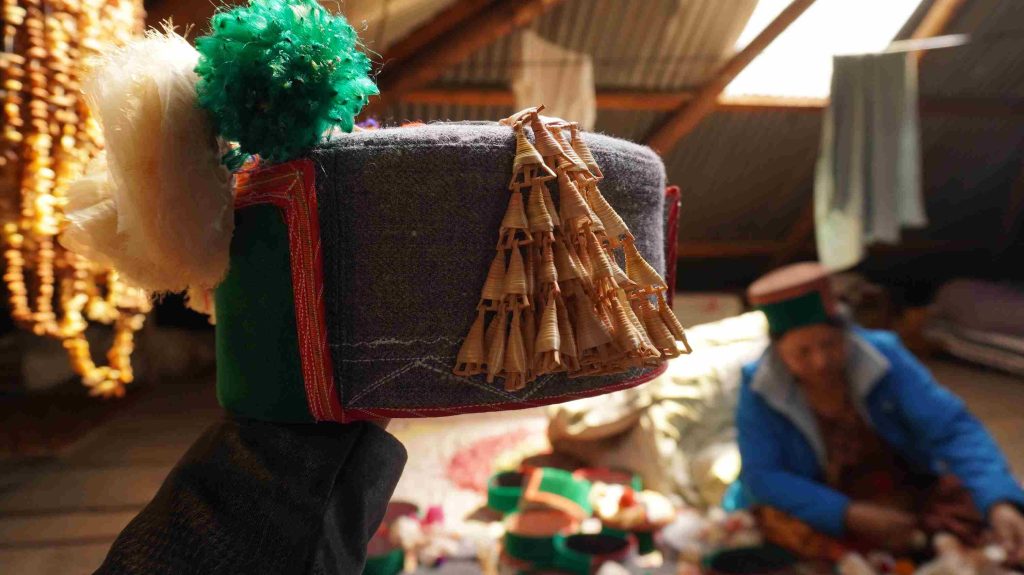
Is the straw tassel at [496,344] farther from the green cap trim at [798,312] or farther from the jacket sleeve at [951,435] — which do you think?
the jacket sleeve at [951,435]

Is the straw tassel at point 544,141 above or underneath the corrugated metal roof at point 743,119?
underneath

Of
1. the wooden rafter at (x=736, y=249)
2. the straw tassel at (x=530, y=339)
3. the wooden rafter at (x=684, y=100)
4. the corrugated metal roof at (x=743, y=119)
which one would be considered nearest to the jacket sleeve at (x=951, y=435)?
the straw tassel at (x=530, y=339)

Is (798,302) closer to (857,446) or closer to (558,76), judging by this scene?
(857,446)

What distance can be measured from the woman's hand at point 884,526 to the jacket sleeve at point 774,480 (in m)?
0.03

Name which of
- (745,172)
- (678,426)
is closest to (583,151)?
(678,426)

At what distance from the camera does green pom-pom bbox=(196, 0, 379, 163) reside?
0.39 metres

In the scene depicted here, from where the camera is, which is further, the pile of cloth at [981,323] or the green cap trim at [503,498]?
the pile of cloth at [981,323]

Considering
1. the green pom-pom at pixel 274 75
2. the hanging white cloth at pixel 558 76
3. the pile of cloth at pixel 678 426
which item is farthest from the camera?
the hanging white cloth at pixel 558 76

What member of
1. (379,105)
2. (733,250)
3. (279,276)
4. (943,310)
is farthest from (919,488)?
(733,250)

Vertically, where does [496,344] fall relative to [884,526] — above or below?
above

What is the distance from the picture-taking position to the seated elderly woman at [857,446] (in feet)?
4.08

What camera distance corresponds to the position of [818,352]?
4.09 ft

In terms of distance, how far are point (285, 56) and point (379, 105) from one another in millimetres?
2037

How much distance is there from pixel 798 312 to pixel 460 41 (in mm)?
1523
